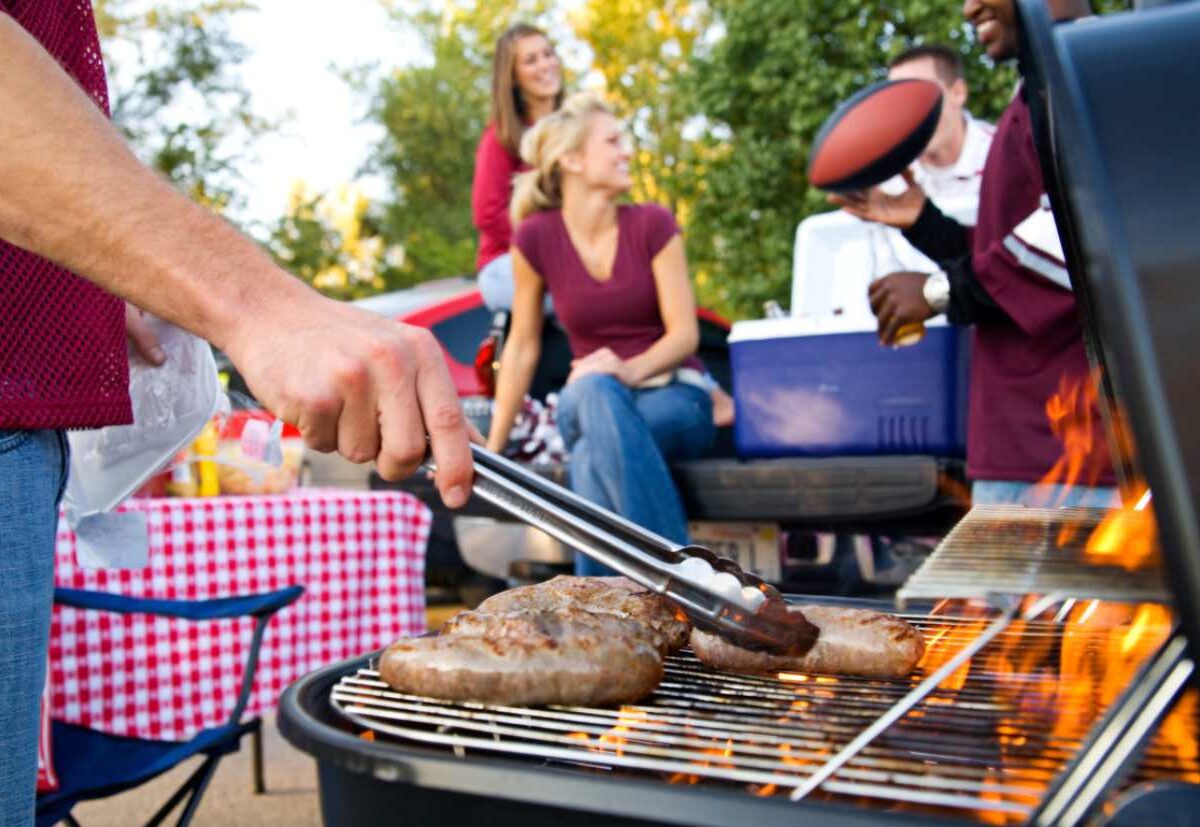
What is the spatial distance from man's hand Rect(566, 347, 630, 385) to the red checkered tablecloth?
0.78 metres

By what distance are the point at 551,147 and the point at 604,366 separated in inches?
43.2

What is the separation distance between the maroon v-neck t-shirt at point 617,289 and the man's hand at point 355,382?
3247 millimetres

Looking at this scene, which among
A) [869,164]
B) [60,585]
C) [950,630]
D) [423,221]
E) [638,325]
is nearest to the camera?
[950,630]

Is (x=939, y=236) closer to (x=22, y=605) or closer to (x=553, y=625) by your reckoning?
(x=553, y=625)

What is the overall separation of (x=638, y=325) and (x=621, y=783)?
357 centimetres

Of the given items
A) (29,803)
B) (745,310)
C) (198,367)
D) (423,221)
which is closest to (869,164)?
(198,367)

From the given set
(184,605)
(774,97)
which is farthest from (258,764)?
(774,97)

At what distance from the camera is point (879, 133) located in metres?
2.49

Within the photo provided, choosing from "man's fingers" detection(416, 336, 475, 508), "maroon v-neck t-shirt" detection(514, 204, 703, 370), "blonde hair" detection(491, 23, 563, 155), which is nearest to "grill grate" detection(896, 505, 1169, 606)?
"man's fingers" detection(416, 336, 475, 508)

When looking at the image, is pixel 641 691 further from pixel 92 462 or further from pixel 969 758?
pixel 92 462

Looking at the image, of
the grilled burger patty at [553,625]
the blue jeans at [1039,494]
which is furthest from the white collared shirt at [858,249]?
the grilled burger patty at [553,625]

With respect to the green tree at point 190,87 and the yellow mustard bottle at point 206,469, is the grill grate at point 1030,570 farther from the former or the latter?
the green tree at point 190,87

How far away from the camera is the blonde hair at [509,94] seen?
203 inches

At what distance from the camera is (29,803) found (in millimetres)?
1428
